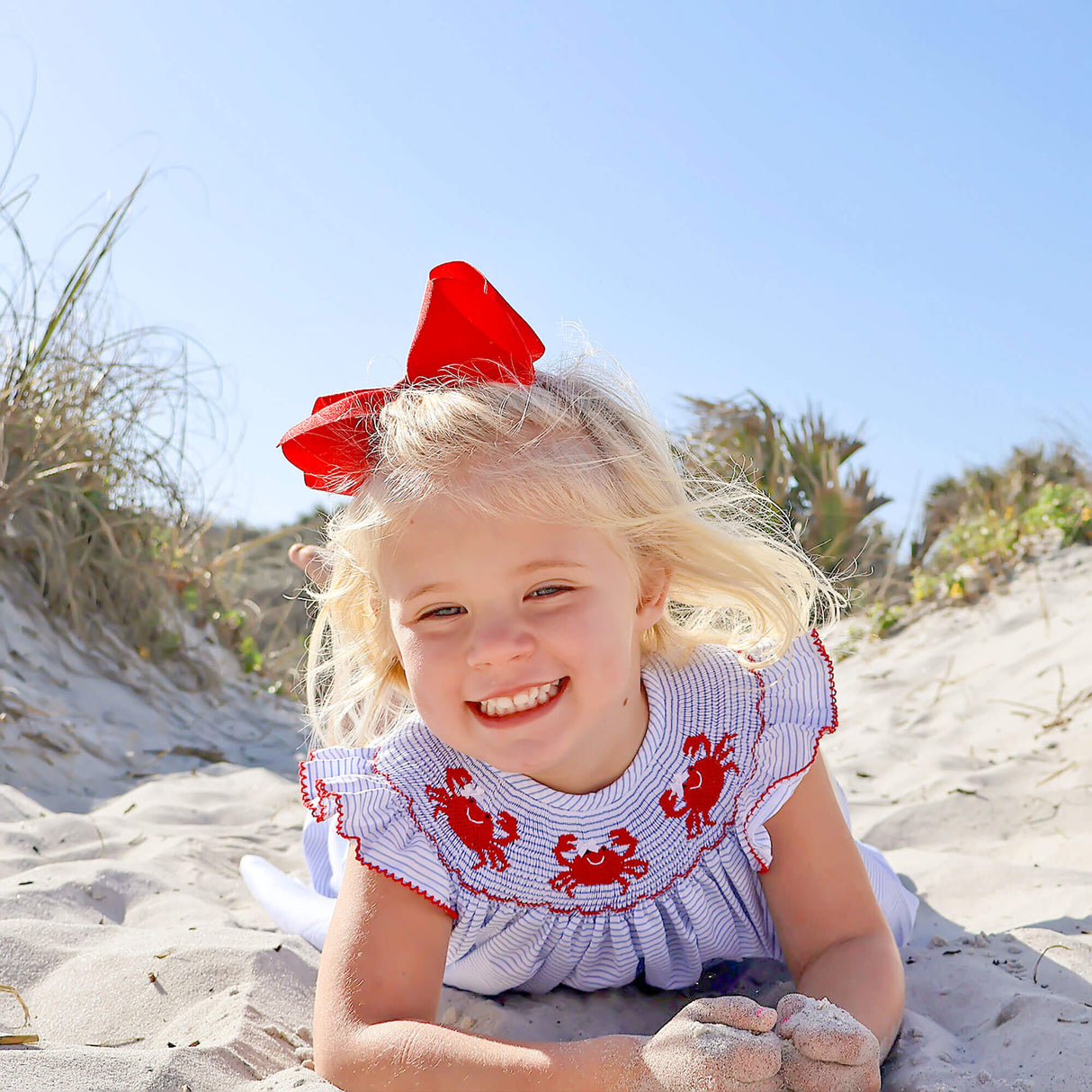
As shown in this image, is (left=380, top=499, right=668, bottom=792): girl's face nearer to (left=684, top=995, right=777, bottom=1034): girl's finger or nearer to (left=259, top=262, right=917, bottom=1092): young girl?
(left=259, top=262, right=917, bottom=1092): young girl

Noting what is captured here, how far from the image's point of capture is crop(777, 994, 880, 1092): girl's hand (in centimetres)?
139

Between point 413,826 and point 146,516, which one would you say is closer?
point 413,826

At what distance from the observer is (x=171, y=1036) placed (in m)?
1.77

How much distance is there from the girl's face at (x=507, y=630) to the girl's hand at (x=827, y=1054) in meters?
0.58

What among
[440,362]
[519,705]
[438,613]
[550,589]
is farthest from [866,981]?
[440,362]

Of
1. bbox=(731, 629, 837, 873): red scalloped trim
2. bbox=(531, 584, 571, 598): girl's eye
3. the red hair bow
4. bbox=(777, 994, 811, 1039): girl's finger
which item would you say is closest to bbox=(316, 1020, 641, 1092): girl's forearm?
bbox=(777, 994, 811, 1039): girl's finger

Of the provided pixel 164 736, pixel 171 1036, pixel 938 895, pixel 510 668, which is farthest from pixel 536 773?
pixel 164 736

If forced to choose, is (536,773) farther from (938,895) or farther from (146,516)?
(146,516)

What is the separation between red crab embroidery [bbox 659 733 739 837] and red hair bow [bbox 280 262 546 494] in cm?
86

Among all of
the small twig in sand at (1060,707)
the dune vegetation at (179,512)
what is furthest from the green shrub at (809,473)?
the small twig in sand at (1060,707)

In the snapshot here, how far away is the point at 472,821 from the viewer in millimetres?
1979

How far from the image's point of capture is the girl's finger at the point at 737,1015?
4.59 feet

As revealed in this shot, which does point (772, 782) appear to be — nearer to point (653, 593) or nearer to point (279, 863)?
→ point (653, 593)

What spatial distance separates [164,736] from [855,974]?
3532 mm
